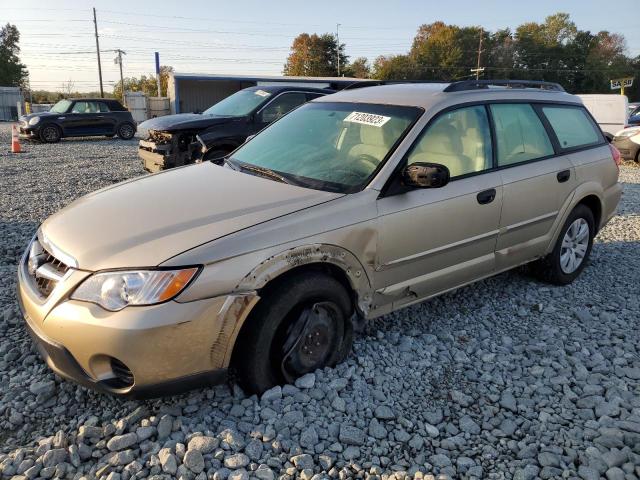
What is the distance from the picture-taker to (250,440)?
2582mm

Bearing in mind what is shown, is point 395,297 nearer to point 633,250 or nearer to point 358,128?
point 358,128

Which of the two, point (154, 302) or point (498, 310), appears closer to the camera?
point (154, 302)

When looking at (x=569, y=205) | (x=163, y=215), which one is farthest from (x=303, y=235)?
(x=569, y=205)

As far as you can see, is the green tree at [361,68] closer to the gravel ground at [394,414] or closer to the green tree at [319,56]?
the green tree at [319,56]

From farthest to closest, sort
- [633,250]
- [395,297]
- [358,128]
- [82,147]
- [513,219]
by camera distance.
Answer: [82,147] → [633,250] → [513,219] → [358,128] → [395,297]

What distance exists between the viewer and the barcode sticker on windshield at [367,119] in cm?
361

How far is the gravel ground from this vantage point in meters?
2.45

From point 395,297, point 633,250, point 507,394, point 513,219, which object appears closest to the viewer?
point 507,394

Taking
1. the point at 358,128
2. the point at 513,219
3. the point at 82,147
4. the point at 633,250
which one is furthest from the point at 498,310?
the point at 82,147

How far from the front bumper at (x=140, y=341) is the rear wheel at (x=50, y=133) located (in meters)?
17.1

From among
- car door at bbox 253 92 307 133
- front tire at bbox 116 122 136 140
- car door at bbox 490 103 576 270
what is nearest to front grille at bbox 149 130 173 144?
car door at bbox 253 92 307 133

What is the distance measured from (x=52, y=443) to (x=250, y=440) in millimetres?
951

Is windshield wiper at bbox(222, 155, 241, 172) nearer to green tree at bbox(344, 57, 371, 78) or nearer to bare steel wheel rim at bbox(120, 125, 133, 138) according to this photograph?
bare steel wheel rim at bbox(120, 125, 133, 138)

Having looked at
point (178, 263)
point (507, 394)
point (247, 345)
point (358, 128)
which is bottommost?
point (507, 394)
